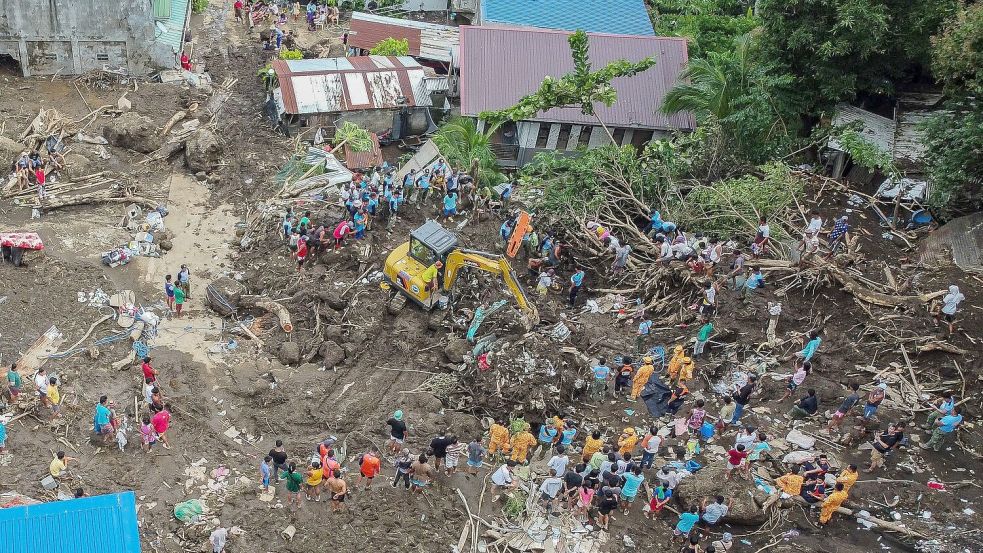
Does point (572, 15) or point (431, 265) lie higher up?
point (572, 15)

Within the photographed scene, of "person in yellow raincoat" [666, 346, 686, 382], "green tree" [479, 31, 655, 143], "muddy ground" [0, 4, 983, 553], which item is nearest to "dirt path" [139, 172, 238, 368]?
"muddy ground" [0, 4, 983, 553]

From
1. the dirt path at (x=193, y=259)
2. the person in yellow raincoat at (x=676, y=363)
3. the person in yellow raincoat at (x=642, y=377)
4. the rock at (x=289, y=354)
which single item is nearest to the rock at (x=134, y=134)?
the dirt path at (x=193, y=259)

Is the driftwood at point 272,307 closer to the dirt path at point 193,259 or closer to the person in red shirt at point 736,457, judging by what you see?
the dirt path at point 193,259

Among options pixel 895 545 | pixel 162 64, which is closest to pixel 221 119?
pixel 162 64

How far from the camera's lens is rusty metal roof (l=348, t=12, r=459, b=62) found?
118ft

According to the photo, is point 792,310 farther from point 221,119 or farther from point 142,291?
point 221,119

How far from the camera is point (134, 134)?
2808 centimetres

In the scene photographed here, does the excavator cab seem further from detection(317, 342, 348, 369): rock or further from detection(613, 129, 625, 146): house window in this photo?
detection(613, 129, 625, 146): house window

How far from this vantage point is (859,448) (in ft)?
58.4

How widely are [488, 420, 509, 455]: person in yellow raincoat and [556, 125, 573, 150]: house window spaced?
16107 millimetres

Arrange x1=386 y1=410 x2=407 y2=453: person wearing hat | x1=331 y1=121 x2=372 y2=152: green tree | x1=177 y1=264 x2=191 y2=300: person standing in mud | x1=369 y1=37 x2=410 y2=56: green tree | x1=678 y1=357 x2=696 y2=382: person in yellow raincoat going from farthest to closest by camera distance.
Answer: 1. x1=369 y1=37 x2=410 y2=56: green tree
2. x1=331 y1=121 x2=372 y2=152: green tree
3. x1=177 y1=264 x2=191 y2=300: person standing in mud
4. x1=678 y1=357 x2=696 y2=382: person in yellow raincoat
5. x1=386 y1=410 x2=407 y2=453: person wearing hat

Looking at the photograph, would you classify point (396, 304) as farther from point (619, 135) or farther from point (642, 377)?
point (619, 135)

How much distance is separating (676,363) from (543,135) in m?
14.3

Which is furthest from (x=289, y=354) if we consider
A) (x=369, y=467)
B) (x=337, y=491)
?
(x=337, y=491)
